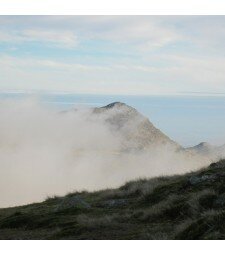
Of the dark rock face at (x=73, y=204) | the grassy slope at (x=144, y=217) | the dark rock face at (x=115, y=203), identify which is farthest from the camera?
the dark rock face at (x=115, y=203)

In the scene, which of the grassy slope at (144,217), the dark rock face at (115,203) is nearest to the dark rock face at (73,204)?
the grassy slope at (144,217)

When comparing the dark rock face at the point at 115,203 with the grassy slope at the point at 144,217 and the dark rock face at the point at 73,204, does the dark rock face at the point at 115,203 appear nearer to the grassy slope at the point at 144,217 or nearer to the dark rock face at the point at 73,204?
the grassy slope at the point at 144,217

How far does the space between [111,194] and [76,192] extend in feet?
23.8

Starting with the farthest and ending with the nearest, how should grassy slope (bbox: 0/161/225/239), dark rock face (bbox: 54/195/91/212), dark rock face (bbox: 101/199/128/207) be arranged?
dark rock face (bbox: 101/199/128/207) → dark rock face (bbox: 54/195/91/212) → grassy slope (bbox: 0/161/225/239)

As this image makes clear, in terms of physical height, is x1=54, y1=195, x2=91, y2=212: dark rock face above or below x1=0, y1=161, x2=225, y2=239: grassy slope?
below

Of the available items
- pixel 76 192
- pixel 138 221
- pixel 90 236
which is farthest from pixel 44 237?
pixel 76 192

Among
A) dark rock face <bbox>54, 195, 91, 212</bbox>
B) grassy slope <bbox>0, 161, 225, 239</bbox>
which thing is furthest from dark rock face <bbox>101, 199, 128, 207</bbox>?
dark rock face <bbox>54, 195, 91, 212</bbox>

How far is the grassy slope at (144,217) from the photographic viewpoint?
54.0 ft

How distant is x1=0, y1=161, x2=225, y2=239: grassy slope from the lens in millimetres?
16453

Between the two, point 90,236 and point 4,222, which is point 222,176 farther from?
point 4,222

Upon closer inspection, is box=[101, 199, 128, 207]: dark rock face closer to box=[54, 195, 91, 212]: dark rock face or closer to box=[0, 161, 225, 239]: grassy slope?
box=[0, 161, 225, 239]: grassy slope

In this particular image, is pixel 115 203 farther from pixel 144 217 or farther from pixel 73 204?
pixel 144 217

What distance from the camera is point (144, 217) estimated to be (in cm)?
2070

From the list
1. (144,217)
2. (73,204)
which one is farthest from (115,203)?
(144,217)
